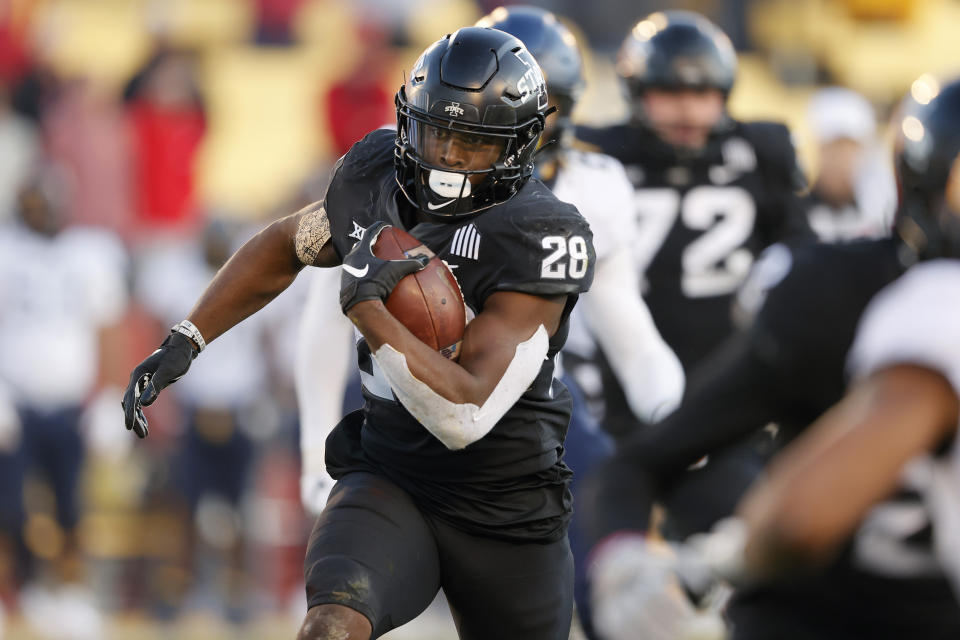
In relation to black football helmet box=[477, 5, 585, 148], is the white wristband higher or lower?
lower

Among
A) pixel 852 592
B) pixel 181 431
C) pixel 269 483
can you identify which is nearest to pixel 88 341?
pixel 181 431

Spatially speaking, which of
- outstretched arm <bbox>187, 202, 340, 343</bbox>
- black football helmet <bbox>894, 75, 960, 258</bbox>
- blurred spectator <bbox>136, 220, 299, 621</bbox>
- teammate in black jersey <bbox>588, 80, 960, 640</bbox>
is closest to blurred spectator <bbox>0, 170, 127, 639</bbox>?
blurred spectator <bbox>136, 220, 299, 621</bbox>

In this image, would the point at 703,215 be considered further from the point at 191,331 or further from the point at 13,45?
the point at 13,45

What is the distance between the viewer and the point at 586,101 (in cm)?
1248

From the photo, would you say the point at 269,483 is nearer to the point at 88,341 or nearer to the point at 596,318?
the point at 88,341

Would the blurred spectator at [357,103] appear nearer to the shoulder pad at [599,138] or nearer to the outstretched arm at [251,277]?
the shoulder pad at [599,138]

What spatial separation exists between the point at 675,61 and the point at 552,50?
0.78 m

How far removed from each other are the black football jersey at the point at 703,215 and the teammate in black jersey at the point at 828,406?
9.14ft

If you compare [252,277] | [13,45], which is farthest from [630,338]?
[13,45]

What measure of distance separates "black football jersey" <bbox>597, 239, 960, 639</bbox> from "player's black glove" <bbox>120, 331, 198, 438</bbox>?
4.52ft

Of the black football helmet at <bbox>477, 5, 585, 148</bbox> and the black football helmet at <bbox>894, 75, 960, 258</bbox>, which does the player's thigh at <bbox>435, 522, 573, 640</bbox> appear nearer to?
the black football helmet at <bbox>894, 75, 960, 258</bbox>

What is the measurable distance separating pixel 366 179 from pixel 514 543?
0.87 m

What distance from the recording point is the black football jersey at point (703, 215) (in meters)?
5.38

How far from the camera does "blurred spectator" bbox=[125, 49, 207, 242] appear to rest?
32.7ft
